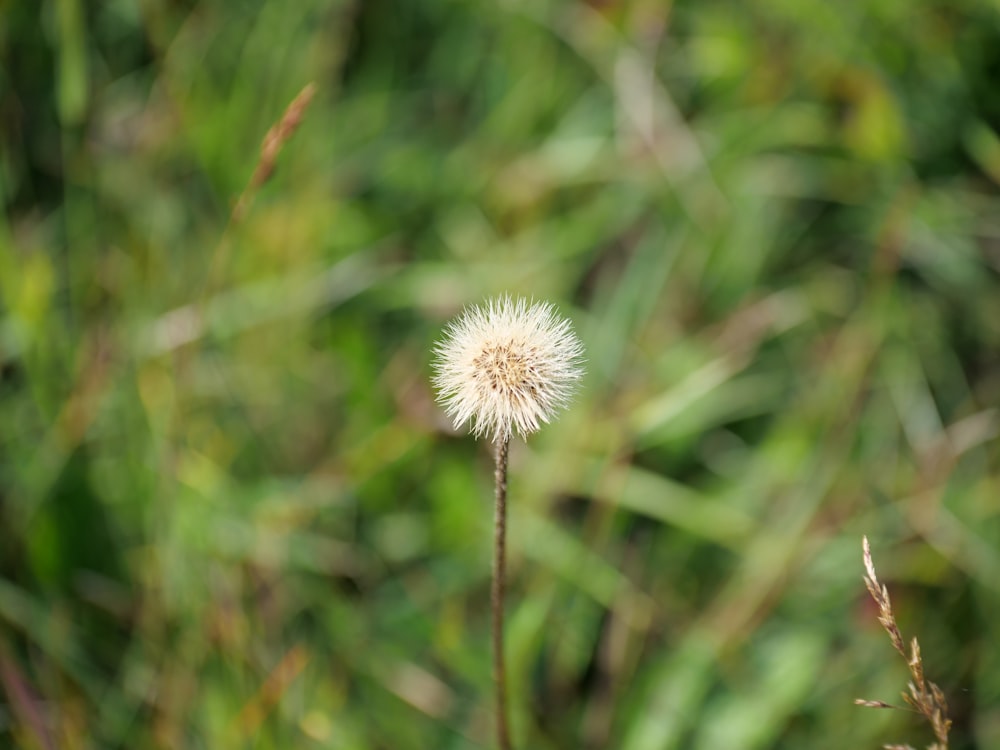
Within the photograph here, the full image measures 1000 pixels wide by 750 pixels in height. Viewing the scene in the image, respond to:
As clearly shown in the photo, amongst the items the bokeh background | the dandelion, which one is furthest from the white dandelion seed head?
the bokeh background

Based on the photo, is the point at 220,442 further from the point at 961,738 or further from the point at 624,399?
the point at 961,738

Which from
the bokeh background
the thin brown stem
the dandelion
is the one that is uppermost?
the bokeh background

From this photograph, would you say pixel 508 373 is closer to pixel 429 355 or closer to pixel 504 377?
pixel 504 377

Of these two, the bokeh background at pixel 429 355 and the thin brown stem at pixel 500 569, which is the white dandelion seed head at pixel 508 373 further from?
the bokeh background at pixel 429 355

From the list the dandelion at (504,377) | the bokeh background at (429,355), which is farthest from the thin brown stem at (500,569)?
the bokeh background at (429,355)

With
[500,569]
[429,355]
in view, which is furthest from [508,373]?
[429,355]

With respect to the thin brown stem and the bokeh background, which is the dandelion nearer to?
the thin brown stem

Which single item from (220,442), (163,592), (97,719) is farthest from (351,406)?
(97,719)
